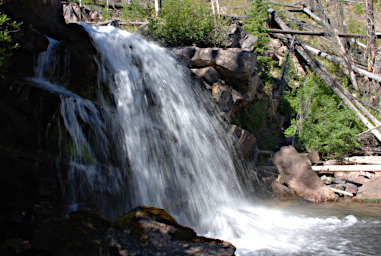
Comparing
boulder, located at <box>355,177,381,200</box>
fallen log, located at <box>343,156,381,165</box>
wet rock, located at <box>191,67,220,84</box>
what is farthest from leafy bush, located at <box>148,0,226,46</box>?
boulder, located at <box>355,177,381,200</box>

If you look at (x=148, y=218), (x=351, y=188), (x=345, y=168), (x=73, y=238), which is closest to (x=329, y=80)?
(x=345, y=168)

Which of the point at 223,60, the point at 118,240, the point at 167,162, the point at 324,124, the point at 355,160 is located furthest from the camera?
the point at 324,124

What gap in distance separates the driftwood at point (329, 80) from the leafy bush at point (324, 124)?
0.88 feet

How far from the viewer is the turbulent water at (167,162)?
512 cm

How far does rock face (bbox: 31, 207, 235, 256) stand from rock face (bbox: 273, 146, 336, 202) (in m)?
6.29

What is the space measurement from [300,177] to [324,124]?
338cm

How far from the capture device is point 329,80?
13984 mm

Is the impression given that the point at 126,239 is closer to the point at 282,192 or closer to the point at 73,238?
the point at 73,238

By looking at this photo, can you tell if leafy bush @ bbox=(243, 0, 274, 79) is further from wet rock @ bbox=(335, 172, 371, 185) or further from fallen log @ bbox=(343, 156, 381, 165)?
wet rock @ bbox=(335, 172, 371, 185)

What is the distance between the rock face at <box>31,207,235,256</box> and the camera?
3236 mm

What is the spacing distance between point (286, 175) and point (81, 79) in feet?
22.2

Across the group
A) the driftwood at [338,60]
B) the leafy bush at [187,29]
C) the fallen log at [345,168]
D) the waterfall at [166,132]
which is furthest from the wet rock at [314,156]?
the driftwood at [338,60]

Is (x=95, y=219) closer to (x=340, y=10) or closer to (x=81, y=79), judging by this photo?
(x=81, y=79)

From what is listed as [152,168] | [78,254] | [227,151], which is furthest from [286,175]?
[78,254]
